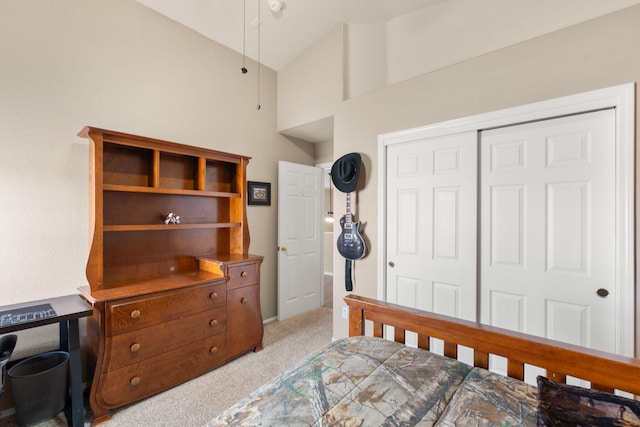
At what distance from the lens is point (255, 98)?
345cm

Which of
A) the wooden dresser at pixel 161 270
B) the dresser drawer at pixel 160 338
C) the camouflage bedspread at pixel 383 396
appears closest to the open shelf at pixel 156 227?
the wooden dresser at pixel 161 270

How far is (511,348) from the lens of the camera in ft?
3.91

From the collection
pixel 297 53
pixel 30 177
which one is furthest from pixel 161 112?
pixel 297 53

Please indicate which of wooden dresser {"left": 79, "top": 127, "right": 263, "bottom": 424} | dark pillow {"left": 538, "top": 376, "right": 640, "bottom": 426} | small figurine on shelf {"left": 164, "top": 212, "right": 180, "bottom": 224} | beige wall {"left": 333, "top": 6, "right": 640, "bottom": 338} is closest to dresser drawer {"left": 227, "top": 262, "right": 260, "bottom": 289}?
wooden dresser {"left": 79, "top": 127, "right": 263, "bottom": 424}

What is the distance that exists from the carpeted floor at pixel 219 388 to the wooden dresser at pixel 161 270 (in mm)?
79

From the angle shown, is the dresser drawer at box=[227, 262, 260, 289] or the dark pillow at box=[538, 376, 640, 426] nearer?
the dark pillow at box=[538, 376, 640, 426]

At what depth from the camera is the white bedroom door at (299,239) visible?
3.69m

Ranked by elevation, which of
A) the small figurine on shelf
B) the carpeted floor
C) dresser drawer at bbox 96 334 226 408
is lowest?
the carpeted floor

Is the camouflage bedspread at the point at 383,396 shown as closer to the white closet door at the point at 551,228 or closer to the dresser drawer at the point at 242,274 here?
the white closet door at the point at 551,228

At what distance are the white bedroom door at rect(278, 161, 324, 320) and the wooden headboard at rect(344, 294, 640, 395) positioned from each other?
217cm

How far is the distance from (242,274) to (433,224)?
1797 millimetres

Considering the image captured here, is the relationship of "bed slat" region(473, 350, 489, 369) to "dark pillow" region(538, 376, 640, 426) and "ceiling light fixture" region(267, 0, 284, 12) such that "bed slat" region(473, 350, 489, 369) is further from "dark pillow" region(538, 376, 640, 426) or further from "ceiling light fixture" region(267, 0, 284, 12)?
"ceiling light fixture" region(267, 0, 284, 12)

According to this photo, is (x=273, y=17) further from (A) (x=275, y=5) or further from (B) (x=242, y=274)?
(B) (x=242, y=274)

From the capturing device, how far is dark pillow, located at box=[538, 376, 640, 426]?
2.66 feet
